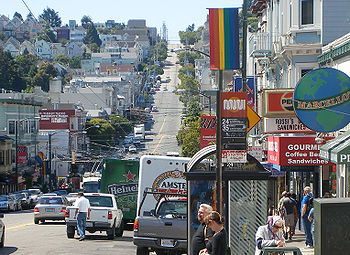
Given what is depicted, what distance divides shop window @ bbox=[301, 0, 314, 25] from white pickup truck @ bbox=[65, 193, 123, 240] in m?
9.85

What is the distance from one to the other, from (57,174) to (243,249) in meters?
89.3

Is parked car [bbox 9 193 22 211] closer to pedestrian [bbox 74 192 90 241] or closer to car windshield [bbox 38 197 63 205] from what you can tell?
car windshield [bbox 38 197 63 205]

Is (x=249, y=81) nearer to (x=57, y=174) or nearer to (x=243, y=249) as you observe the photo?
(x=243, y=249)

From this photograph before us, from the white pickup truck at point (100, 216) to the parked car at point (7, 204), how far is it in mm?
24720

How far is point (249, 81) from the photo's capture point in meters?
40.6

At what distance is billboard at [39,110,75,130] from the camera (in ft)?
331

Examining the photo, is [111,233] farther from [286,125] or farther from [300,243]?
[286,125]

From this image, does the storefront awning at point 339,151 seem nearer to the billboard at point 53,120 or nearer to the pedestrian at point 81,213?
the pedestrian at point 81,213

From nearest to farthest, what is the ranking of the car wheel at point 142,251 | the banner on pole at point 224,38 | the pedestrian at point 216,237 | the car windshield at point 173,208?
1. the pedestrian at point 216,237
2. the banner on pole at point 224,38
3. the car wheel at point 142,251
4. the car windshield at point 173,208

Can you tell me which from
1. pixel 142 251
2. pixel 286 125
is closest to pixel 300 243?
pixel 286 125

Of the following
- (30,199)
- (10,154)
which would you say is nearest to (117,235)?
(30,199)

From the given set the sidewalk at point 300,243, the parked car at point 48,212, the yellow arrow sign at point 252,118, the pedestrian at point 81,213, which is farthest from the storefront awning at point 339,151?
the parked car at point 48,212

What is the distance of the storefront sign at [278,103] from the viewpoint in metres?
24.2

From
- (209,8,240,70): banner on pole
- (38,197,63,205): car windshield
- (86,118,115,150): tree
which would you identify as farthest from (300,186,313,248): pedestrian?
(86,118,115,150): tree
